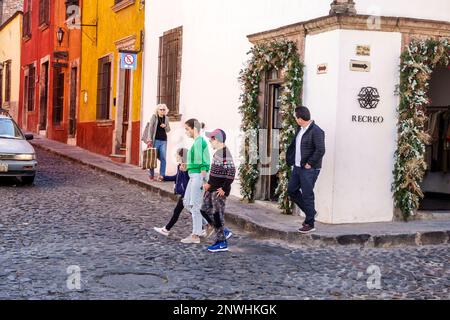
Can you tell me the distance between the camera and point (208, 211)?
7797 millimetres

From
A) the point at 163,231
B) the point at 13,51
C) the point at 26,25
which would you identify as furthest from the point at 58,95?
the point at 163,231

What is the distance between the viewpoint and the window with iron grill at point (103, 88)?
19.8 m

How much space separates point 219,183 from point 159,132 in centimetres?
645

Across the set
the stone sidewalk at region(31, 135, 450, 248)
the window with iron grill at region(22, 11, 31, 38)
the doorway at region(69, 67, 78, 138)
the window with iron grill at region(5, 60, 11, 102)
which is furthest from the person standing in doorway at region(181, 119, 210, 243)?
the window with iron grill at region(5, 60, 11, 102)

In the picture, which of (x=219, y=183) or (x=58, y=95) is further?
(x=58, y=95)

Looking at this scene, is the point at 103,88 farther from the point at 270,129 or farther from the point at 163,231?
the point at 163,231

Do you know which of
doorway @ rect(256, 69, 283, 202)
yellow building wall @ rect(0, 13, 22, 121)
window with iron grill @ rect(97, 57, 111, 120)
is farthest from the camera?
yellow building wall @ rect(0, 13, 22, 121)

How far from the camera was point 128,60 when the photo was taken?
653 inches

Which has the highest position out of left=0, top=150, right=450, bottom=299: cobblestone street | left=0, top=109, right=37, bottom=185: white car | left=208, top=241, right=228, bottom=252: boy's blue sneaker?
left=0, top=109, right=37, bottom=185: white car

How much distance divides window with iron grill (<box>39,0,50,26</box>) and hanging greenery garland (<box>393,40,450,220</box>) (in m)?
20.5

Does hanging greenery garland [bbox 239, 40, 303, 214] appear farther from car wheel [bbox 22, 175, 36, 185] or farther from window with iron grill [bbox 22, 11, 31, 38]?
window with iron grill [bbox 22, 11, 31, 38]

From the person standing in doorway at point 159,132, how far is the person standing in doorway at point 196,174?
565 centimetres

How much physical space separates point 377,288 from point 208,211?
2372mm

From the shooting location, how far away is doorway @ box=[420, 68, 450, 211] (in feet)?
39.9
